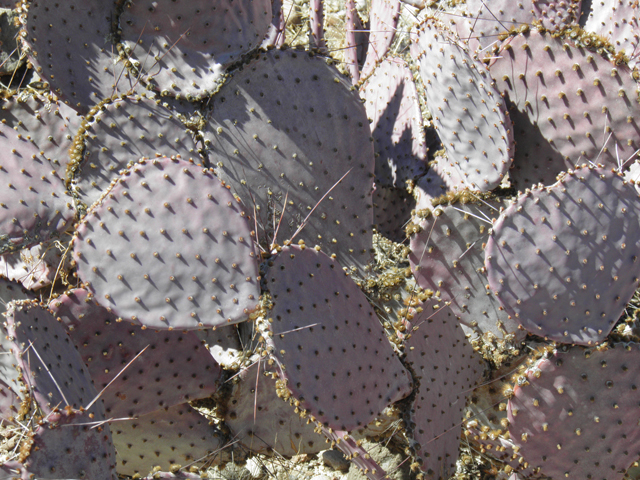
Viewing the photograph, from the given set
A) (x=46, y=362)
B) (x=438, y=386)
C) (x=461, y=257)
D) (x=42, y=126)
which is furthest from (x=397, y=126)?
(x=46, y=362)

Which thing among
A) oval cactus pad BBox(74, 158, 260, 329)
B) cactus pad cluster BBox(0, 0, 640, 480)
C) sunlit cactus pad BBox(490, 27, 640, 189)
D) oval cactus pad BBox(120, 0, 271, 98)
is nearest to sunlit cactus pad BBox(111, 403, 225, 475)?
cactus pad cluster BBox(0, 0, 640, 480)

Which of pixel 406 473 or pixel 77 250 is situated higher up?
pixel 77 250

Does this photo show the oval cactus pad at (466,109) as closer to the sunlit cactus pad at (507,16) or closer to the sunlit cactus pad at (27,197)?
the sunlit cactus pad at (507,16)

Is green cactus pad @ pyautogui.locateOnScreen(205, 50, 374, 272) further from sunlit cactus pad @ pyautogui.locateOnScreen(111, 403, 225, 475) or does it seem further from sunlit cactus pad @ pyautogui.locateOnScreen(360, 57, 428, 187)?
sunlit cactus pad @ pyautogui.locateOnScreen(111, 403, 225, 475)

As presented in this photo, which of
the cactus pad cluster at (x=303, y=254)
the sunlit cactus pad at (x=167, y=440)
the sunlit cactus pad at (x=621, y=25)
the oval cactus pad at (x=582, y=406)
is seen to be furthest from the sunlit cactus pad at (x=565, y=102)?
the sunlit cactus pad at (x=167, y=440)

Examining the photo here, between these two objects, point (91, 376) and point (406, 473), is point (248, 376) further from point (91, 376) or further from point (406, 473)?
point (406, 473)

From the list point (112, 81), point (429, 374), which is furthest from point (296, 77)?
point (429, 374)
